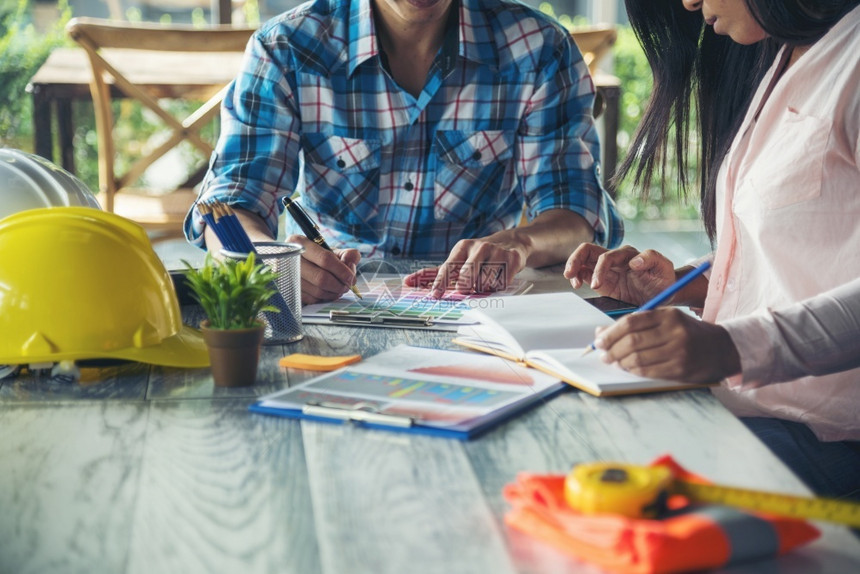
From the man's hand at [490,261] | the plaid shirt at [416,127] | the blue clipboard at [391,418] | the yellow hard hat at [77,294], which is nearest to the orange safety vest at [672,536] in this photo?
the blue clipboard at [391,418]

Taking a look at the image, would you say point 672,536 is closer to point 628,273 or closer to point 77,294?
point 77,294

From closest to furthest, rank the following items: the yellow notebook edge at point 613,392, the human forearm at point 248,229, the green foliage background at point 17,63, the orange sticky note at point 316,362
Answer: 1. the yellow notebook edge at point 613,392
2. the orange sticky note at point 316,362
3. the human forearm at point 248,229
4. the green foliage background at point 17,63

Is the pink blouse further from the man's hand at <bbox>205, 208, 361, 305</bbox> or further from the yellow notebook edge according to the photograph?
the man's hand at <bbox>205, 208, 361, 305</bbox>

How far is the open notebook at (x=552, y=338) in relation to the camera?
988 mm

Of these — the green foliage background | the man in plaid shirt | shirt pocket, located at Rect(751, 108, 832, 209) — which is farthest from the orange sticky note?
the green foliage background

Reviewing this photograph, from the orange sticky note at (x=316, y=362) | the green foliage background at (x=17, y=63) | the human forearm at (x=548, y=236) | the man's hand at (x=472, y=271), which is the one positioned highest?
the orange sticky note at (x=316, y=362)

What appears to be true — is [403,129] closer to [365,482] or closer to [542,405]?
[542,405]

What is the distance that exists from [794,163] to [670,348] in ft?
1.21

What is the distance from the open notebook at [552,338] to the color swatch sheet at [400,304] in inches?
1.5

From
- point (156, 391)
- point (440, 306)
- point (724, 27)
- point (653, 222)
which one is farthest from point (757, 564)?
point (653, 222)

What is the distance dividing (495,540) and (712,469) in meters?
0.21

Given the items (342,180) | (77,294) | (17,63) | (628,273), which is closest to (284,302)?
(77,294)

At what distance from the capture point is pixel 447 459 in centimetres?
82

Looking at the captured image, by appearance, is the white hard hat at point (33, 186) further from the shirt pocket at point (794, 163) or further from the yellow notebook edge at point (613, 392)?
the shirt pocket at point (794, 163)
